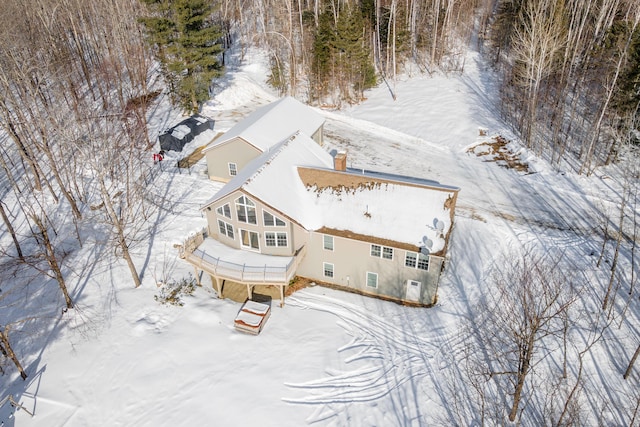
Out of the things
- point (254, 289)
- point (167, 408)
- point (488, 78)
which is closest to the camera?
point (167, 408)

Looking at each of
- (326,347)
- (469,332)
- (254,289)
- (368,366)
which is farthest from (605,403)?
(254,289)

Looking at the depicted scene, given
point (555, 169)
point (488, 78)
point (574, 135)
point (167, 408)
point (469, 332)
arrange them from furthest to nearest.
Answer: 1. point (488, 78)
2. point (574, 135)
3. point (555, 169)
4. point (469, 332)
5. point (167, 408)

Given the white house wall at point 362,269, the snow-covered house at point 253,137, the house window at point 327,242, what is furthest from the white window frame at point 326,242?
the snow-covered house at point 253,137

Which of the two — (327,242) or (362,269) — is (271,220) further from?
(362,269)

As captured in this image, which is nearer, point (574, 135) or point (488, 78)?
point (574, 135)

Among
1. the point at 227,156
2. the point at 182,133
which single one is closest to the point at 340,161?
the point at 227,156

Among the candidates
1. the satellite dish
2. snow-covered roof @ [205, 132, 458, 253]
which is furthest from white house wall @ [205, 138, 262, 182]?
the satellite dish

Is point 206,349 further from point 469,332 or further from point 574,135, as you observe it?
point 574,135
